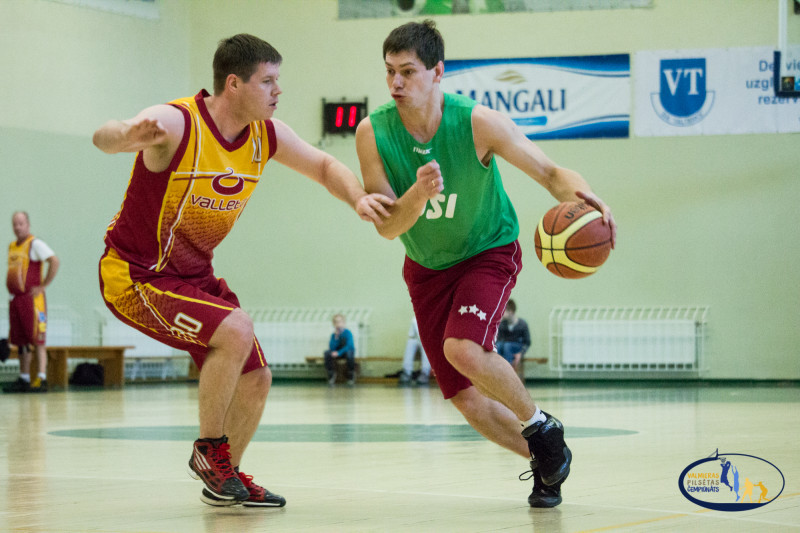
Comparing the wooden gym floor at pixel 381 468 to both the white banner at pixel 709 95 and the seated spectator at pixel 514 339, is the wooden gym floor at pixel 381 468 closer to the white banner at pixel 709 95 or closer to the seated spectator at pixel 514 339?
the seated spectator at pixel 514 339

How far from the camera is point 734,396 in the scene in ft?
40.2

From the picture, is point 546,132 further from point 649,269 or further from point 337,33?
point 337,33

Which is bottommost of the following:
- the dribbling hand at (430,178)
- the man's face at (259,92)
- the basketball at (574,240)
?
the basketball at (574,240)

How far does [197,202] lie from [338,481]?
1.53 meters

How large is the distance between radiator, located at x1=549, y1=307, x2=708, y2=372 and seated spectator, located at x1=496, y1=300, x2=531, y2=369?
104cm

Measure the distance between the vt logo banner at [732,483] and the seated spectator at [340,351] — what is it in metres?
10.5

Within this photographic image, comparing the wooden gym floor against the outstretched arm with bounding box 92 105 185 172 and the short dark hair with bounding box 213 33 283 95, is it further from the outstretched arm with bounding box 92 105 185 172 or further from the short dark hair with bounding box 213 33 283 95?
the short dark hair with bounding box 213 33 283 95

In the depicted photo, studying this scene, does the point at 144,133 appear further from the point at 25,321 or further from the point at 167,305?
the point at 25,321

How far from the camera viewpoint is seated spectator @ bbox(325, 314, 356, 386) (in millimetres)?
15615

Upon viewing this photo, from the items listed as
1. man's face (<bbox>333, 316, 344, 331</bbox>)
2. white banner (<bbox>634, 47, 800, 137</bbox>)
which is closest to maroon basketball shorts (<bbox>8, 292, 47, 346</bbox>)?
man's face (<bbox>333, 316, 344, 331</bbox>)

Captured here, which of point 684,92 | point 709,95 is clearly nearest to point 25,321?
point 684,92

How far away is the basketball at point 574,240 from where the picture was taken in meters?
4.00

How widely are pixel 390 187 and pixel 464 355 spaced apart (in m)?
0.75

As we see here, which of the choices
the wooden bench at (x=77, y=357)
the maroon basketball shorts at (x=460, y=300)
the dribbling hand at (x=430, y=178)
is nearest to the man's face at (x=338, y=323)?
the wooden bench at (x=77, y=357)
